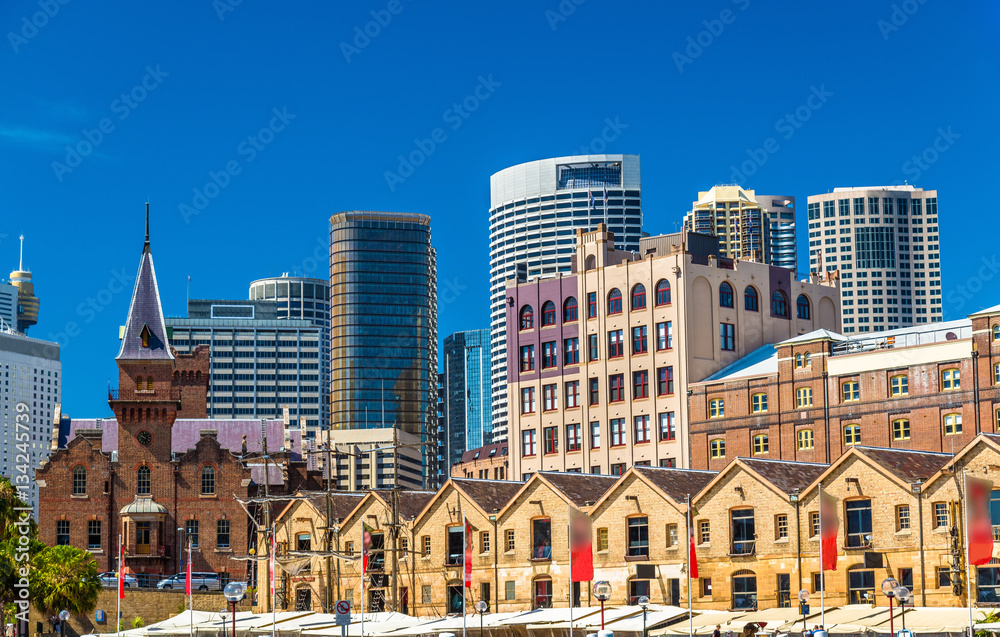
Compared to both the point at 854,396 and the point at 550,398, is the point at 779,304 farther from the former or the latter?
the point at 854,396

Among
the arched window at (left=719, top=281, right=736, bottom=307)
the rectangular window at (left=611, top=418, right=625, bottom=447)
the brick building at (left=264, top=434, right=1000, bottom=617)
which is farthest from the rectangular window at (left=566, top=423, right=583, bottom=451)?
the brick building at (left=264, top=434, right=1000, bottom=617)

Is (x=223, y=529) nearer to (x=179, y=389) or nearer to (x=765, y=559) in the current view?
(x=179, y=389)

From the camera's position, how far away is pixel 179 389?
150 m

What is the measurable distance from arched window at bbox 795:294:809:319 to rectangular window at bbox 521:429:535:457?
80.0ft

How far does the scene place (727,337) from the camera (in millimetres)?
115562

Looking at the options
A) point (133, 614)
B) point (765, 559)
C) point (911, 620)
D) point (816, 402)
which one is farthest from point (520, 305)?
point (911, 620)

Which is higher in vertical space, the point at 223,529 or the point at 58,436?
the point at 58,436

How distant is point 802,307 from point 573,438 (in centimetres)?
2276

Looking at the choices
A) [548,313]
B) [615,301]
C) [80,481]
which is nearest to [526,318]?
[548,313]

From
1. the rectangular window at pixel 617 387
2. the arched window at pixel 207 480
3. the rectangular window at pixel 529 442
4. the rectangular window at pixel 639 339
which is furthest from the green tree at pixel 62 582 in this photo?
the rectangular window at pixel 639 339

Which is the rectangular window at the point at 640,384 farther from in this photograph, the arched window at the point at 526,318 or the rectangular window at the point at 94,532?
the rectangular window at the point at 94,532

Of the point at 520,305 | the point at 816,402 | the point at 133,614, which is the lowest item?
the point at 133,614

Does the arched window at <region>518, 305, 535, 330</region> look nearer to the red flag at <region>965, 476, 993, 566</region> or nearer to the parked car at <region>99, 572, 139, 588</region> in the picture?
the parked car at <region>99, 572, 139, 588</region>

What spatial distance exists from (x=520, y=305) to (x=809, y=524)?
168ft
